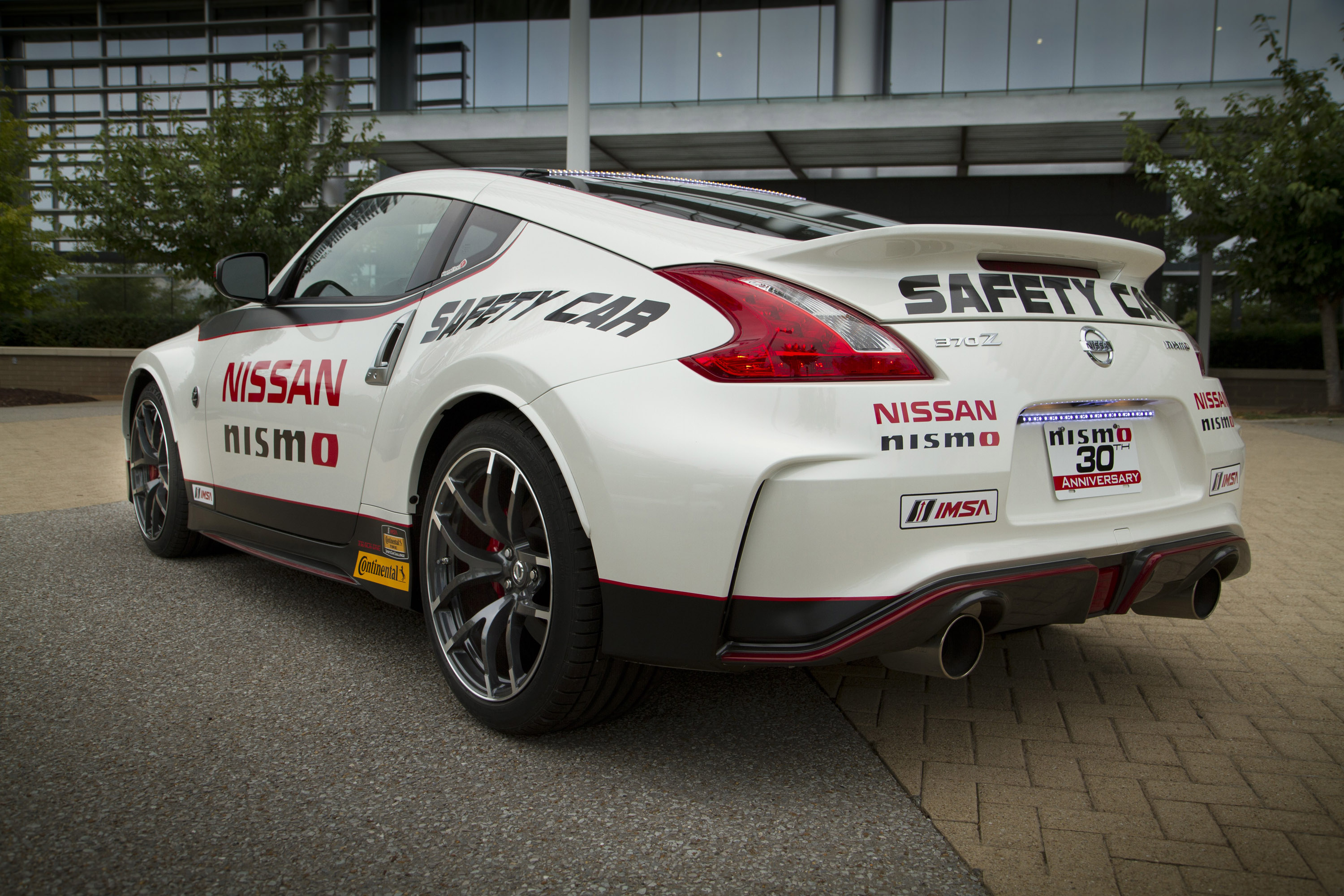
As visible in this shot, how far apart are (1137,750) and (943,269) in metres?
1.40

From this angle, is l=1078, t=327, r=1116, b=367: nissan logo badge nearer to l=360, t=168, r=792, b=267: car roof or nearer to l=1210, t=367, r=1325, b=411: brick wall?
l=360, t=168, r=792, b=267: car roof

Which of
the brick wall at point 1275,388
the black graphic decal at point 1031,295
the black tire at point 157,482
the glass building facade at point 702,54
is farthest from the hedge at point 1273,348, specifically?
the black tire at point 157,482

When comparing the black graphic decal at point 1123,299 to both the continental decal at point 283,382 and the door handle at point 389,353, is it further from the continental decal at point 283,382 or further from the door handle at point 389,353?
the continental decal at point 283,382

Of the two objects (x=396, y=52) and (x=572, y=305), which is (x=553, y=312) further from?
(x=396, y=52)

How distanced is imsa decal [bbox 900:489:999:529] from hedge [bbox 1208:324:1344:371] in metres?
19.0

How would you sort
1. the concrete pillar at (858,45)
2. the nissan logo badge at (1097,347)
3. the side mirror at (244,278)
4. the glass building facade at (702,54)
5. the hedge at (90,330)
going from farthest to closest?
the hedge at (90,330), the concrete pillar at (858,45), the glass building facade at (702,54), the side mirror at (244,278), the nissan logo badge at (1097,347)

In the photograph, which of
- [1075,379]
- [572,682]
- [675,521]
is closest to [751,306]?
[675,521]

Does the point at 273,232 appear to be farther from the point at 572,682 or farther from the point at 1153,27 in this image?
the point at 1153,27

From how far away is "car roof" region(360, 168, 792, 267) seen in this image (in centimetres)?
237

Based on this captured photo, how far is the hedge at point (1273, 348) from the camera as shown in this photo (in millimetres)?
18109

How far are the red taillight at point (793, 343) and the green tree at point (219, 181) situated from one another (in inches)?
545

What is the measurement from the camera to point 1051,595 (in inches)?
89.0

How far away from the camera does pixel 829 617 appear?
2.09 metres

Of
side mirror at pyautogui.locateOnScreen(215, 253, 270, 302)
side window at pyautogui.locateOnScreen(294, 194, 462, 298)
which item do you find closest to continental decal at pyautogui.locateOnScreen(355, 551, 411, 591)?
side window at pyautogui.locateOnScreen(294, 194, 462, 298)
